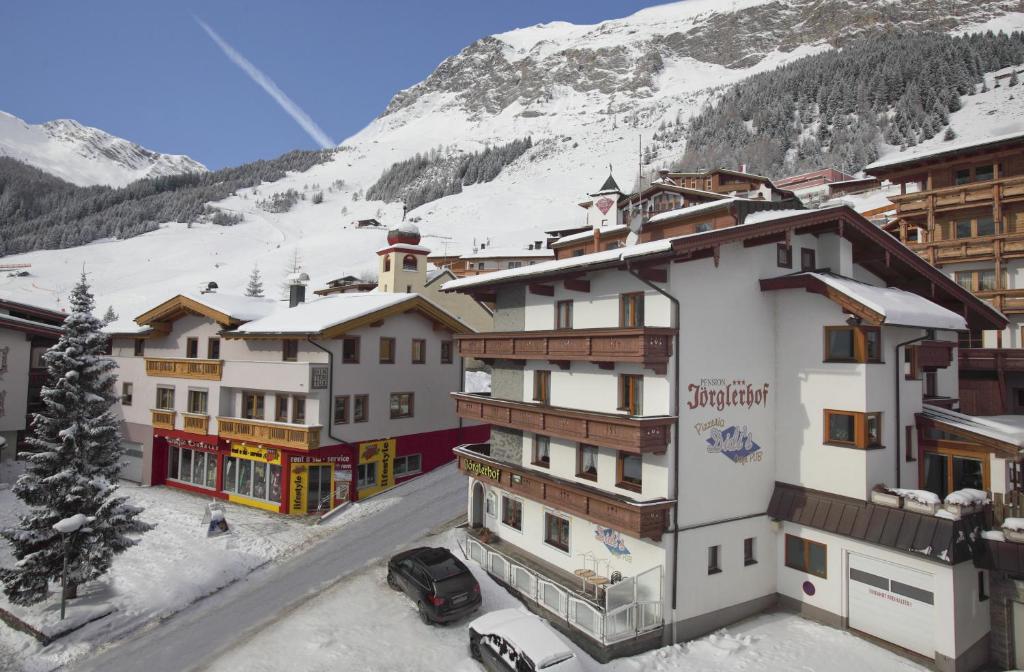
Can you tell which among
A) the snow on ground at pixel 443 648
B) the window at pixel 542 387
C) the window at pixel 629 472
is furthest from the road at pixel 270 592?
the window at pixel 629 472

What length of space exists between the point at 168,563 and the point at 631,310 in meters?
20.6

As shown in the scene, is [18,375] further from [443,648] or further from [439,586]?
[443,648]

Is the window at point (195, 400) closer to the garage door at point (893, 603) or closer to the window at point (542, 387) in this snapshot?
the window at point (542, 387)

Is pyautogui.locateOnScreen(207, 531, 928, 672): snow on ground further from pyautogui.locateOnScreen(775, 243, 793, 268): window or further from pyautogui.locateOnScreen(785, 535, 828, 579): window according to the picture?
pyautogui.locateOnScreen(775, 243, 793, 268): window

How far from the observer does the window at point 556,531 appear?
2006cm

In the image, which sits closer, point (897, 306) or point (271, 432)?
point (897, 306)

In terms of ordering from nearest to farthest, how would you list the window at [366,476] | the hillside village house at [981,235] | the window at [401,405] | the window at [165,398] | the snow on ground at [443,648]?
the snow on ground at [443,648], the hillside village house at [981,235], the window at [366,476], the window at [401,405], the window at [165,398]

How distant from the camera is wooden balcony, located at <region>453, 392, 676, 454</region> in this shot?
51.9ft

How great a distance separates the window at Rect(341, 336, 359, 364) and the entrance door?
5.43 m

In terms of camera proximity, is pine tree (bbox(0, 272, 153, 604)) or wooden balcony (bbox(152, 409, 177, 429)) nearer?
pine tree (bbox(0, 272, 153, 604))

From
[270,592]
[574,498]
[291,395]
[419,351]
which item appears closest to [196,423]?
[291,395]

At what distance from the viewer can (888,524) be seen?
15.9 metres

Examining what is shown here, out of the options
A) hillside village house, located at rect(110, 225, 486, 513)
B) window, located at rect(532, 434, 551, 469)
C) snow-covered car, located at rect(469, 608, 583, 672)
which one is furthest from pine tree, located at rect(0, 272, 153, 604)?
window, located at rect(532, 434, 551, 469)

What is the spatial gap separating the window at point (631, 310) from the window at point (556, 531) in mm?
7163
